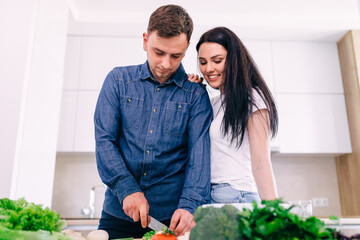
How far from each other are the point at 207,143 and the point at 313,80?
2296mm

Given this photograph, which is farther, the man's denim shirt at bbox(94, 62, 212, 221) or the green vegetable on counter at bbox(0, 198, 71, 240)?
the man's denim shirt at bbox(94, 62, 212, 221)

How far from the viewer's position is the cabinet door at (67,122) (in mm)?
2896

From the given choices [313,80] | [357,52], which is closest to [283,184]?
[313,80]

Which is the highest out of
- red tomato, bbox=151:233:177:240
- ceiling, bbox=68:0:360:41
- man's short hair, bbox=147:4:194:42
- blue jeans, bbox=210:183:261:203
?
ceiling, bbox=68:0:360:41

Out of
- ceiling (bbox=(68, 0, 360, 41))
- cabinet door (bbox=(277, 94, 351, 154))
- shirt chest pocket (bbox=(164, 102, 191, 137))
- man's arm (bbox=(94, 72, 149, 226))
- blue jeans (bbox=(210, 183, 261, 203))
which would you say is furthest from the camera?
cabinet door (bbox=(277, 94, 351, 154))

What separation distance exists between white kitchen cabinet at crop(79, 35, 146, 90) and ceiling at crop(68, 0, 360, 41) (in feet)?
0.24

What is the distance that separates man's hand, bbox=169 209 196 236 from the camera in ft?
2.91

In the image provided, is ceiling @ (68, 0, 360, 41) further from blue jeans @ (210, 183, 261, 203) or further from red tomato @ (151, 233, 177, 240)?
red tomato @ (151, 233, 177, 240)

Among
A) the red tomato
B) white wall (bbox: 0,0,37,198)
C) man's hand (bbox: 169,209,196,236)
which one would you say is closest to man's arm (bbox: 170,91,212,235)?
man's hand (bbox: 169,209,196,236)

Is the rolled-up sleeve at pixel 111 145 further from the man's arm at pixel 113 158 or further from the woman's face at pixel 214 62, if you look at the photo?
the woman's face at pixel 214 62

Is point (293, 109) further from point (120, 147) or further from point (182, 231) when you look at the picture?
point (182, 231)

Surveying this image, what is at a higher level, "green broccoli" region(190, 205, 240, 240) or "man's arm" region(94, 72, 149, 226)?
"man's arm" region(94, 72, 149, 226)

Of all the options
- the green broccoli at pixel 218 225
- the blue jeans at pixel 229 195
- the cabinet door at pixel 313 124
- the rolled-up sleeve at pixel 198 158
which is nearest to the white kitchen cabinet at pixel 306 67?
the cabinet door at pixel 313 124

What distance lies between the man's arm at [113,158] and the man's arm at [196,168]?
0.11 metres
